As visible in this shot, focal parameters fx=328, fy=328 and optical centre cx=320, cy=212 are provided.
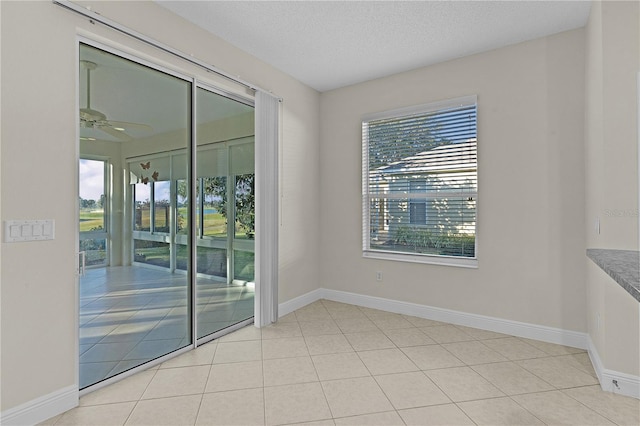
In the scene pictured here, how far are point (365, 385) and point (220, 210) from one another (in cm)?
207

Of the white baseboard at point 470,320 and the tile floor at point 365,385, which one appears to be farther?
the white baseboard at point 470,320

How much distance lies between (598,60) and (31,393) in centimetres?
435

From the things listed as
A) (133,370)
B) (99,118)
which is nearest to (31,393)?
(133,370)

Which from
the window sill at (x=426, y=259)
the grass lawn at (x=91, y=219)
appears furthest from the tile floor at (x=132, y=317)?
the window sill at (x=426, y=259)

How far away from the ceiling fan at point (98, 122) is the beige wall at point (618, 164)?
349 centimetres

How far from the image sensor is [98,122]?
2316mm

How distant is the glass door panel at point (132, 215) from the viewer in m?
2.30

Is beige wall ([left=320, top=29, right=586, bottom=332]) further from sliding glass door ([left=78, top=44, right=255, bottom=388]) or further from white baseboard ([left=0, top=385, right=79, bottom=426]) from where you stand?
white baseboard ([left=0, top=385, right=79, bottom=426])

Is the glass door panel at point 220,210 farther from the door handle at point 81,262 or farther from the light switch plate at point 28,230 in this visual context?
the light switch plate at point 28,230

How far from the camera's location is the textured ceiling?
265cm

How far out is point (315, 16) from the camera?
278 cm

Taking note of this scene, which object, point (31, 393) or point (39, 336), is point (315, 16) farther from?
point (31, 393)

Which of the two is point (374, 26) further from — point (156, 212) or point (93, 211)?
point (93, 211)

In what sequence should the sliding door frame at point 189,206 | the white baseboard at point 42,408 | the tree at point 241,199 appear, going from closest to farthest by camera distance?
1. the white baseboard at point 42,408
2. the sliding door frame at point 189,206
3. the tree at point 241,199
